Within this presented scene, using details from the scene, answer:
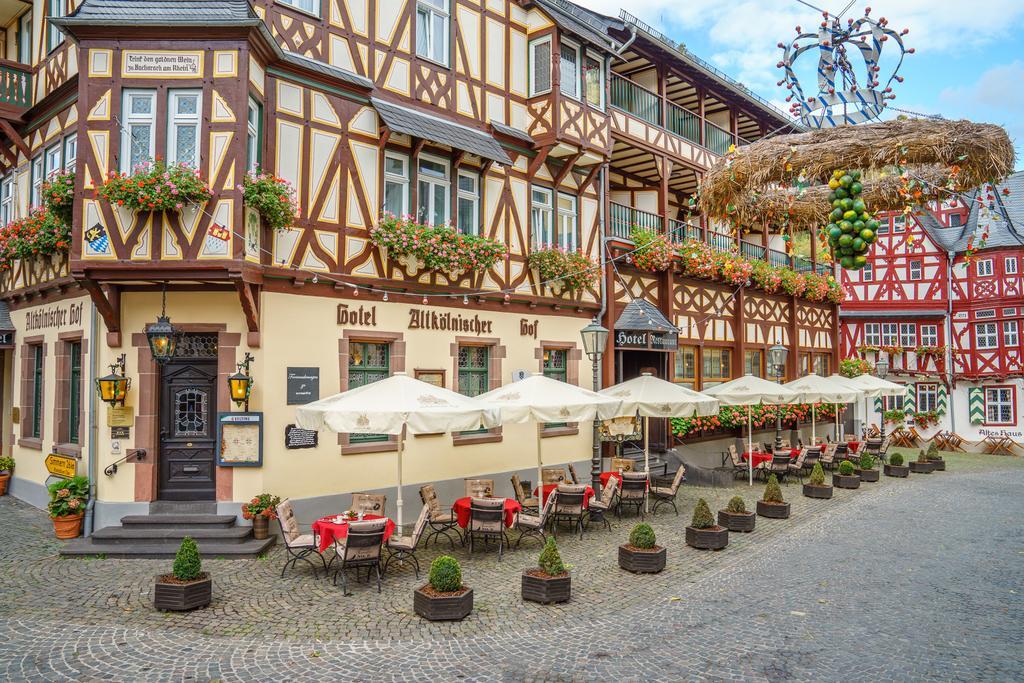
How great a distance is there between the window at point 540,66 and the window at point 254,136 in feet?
21.4

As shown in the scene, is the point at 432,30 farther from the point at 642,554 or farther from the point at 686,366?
the point at 686,366

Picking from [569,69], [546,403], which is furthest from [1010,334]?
[546,403]

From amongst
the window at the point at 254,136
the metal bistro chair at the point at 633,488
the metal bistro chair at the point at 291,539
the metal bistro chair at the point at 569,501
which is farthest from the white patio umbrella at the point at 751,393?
the window at the point at 254,136

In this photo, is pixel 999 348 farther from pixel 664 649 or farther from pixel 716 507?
pixel 664 649

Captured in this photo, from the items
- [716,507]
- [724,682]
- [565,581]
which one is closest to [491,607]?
[565,581]

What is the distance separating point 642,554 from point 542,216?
8.64 meters

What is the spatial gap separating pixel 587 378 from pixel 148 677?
11.7 metres

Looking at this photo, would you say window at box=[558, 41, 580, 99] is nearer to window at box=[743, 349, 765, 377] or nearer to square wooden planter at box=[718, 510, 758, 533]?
square wooden planter at box=[718, 510, 758, 533]

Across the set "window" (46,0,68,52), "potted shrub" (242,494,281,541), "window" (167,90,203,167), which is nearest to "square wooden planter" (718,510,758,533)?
"potted shrub" (242,494,281,541)

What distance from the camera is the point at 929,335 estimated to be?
28.8m

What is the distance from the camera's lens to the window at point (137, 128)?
9.87 m

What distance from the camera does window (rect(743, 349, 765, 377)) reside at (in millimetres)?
22492

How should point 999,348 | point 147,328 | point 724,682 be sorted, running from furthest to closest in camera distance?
point 999,348
point 147,328
point 724,682

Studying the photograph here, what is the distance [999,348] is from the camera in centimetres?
2695
